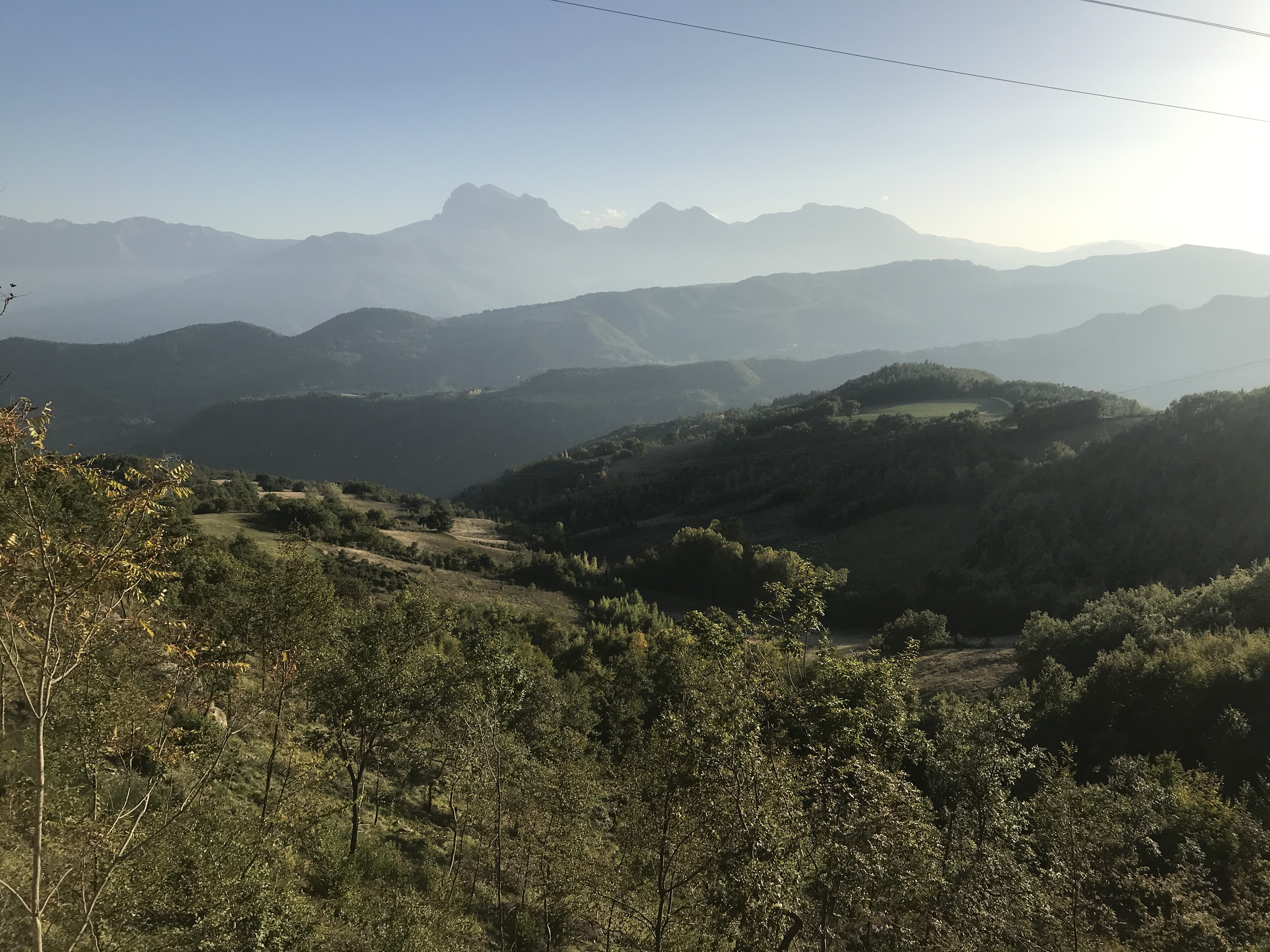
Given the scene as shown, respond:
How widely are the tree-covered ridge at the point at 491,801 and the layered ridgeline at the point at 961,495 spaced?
92.7 ft

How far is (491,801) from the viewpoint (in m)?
12.7

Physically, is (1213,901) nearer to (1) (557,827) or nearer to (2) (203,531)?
(1) (557,827)

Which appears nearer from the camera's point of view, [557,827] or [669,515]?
[557,827]

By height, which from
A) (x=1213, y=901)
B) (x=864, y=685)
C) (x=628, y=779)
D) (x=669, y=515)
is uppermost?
(x=864, y=685)

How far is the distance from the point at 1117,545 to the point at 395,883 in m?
48.6

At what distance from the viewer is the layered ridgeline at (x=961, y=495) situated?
4056 centimetres

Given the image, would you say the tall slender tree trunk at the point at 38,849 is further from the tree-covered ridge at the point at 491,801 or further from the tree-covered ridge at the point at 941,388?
the tree-covered ridge at the point at 941,388

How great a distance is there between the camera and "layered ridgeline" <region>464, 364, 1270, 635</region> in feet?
133

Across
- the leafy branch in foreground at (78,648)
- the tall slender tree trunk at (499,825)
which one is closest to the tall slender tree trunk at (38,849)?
the leafy branch in foreground at (78,648)

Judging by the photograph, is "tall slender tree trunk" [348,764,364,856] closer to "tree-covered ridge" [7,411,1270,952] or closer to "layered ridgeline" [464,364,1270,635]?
"tree-covered ridge" [7,411,1270,952]

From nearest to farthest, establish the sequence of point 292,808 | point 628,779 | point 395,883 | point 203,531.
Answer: point 292,808 → point 628,779 → point 395,883 → point 203,531

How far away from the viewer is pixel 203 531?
32812 millimetres

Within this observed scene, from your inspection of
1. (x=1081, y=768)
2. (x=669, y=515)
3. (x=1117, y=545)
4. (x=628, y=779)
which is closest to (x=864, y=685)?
(x=628, y=779)

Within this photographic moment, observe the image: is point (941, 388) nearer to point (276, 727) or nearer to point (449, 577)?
point (449, 577)
